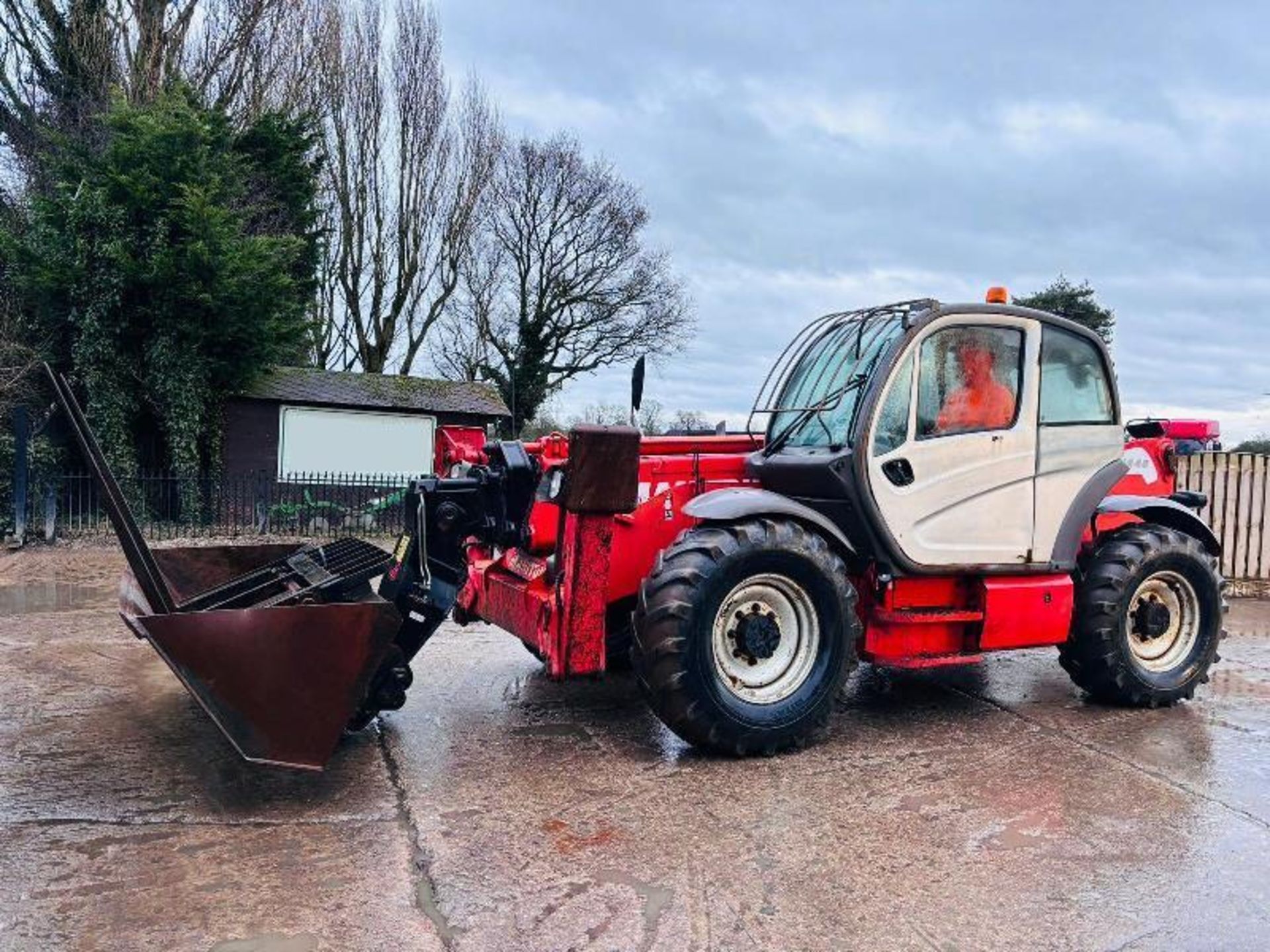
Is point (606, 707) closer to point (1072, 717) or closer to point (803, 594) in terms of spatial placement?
point (803, 594)

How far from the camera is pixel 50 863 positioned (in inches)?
141

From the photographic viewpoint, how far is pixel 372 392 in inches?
768

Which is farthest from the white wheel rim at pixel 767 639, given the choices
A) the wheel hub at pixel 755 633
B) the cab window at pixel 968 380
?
Result: the cab window at pixel 968 380

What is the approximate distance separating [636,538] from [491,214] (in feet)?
85.8

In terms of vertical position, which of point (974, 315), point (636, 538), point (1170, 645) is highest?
point (974, 315)

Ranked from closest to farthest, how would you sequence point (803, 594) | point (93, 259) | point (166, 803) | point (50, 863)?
point (50, 863)
point (166, 803)
point (803, 594)
point (93, 259)

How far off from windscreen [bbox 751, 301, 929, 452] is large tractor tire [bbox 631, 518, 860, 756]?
753 mm

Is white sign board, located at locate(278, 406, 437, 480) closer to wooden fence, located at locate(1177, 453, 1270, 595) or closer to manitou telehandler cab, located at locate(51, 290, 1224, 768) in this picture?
wooden fence, located at locate(1177, 453, 1270, 595)

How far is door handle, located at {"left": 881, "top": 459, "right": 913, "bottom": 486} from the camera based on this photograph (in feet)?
17.0

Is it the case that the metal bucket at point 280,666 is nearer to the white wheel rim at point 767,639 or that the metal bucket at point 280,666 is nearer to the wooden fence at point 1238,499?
the white wheel rim at point 767,639

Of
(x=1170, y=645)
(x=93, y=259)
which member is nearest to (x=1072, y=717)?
(x=1170, y=645)

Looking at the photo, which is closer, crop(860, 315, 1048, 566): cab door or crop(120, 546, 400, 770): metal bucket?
crop(120, 546, 400, 770): metal bucket

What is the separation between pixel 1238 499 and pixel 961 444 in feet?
26.1

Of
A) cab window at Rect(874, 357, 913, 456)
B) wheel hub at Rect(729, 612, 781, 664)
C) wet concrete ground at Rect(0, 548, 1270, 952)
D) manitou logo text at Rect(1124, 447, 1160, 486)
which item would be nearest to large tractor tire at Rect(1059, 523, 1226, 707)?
wet concrete ground at Rect(0, 548, 1270, 952)
